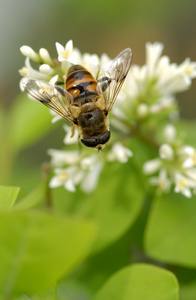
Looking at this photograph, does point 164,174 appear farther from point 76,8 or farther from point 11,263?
point 76,8

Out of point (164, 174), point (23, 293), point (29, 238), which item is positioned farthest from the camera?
point (164, 174)

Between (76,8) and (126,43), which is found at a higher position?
(76,8)

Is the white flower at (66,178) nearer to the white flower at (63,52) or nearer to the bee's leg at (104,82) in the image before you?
the bee's leg at (104,82)

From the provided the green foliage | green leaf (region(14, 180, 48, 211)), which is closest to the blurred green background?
the green foliage

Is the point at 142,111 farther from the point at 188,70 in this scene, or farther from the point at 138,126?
the point at 188,70

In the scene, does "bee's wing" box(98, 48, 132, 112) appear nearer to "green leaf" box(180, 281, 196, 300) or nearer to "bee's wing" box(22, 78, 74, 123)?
"bee's wing" box(22, 78, 74, 123)

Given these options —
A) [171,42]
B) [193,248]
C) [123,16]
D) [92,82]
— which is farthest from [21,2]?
[193,248]
